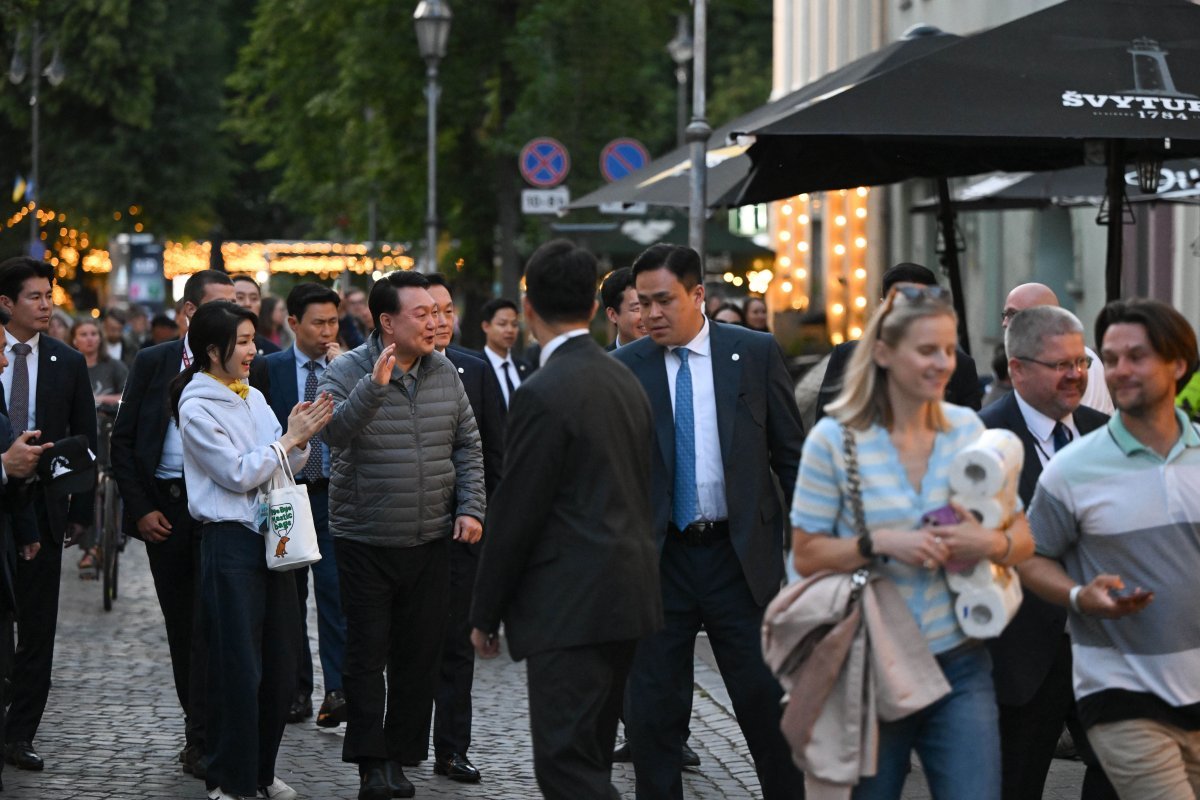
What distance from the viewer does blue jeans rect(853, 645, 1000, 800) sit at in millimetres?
5270

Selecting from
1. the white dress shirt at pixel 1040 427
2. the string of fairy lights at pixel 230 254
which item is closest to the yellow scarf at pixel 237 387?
the white dress shirt at pixel 1040 427

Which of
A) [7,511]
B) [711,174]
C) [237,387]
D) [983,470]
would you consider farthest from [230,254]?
[983,470]

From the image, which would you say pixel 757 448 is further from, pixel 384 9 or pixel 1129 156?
pixel 384 9

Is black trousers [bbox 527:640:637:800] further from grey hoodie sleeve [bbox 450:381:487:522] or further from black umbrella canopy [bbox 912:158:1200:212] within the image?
black umbrella canopy [bbox 912:158:1200:212]

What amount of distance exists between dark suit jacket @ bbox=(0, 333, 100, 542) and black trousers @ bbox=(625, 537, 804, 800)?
10.1ft

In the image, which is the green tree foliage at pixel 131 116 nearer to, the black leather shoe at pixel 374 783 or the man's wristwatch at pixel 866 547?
the black leather shoe at pixel 374 783

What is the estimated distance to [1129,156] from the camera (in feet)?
36.3

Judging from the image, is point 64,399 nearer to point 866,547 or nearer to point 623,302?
point 623,302

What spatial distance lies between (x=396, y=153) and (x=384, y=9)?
2565 millimetres

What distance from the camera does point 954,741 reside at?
17.3 feet

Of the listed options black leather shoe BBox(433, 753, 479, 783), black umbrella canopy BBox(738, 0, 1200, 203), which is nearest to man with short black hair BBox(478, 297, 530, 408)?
black umbrella canopy BBox(738, 0, 1200, 203)

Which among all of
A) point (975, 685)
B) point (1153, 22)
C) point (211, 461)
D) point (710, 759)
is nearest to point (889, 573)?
point (975, 685)

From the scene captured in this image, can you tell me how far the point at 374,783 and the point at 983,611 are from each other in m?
3.71

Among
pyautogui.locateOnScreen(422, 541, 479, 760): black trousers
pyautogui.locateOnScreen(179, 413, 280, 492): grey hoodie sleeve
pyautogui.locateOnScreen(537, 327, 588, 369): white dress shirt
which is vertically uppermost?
pyautogui.locateOnScreen(537, 327, 588, 369): white dress shirt
